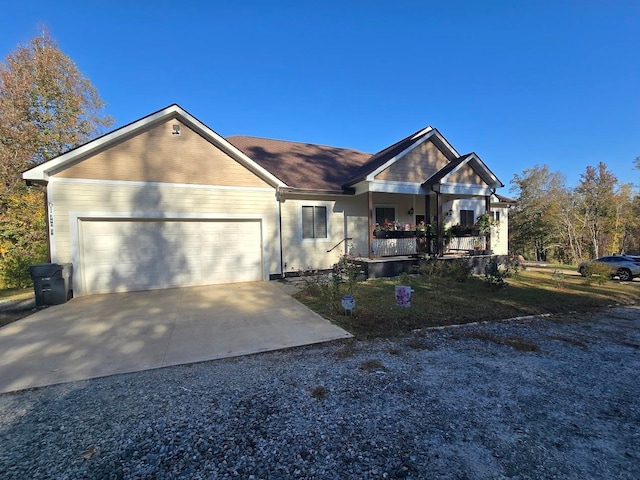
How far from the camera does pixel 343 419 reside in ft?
9.12

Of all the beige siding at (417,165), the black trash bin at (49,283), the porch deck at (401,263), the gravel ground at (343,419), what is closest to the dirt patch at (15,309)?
the black trash bin at (49,283)

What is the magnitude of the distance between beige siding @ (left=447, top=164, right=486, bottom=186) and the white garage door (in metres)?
8.41

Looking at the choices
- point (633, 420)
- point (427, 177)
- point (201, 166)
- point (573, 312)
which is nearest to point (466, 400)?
point (633, 420)

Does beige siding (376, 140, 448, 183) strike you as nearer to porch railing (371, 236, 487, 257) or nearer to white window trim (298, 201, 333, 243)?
white window trim (298, 201, 333, 243)

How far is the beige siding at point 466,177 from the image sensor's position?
40.5 ft

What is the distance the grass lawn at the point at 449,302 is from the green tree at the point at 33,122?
1562cm

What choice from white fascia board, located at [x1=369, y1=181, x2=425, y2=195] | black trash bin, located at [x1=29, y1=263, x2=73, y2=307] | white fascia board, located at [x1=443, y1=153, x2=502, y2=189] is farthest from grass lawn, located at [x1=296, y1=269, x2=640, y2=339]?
black trash bin, located at [x1=29, y1=263, x2=73, y2=307]

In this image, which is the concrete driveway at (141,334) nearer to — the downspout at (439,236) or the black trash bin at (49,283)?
the black trash bin at (49,283)

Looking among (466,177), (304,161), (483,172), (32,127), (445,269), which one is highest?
(32,127)

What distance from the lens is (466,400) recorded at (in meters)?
3.13

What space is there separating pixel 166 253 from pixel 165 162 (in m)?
3.00

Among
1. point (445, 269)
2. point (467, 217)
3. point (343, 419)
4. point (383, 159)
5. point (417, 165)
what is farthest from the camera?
point (467, 217)

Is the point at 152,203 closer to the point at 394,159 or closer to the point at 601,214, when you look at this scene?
the point at 394,159

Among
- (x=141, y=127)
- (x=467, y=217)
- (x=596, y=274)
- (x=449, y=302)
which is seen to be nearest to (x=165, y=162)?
(x=141, y=127)
